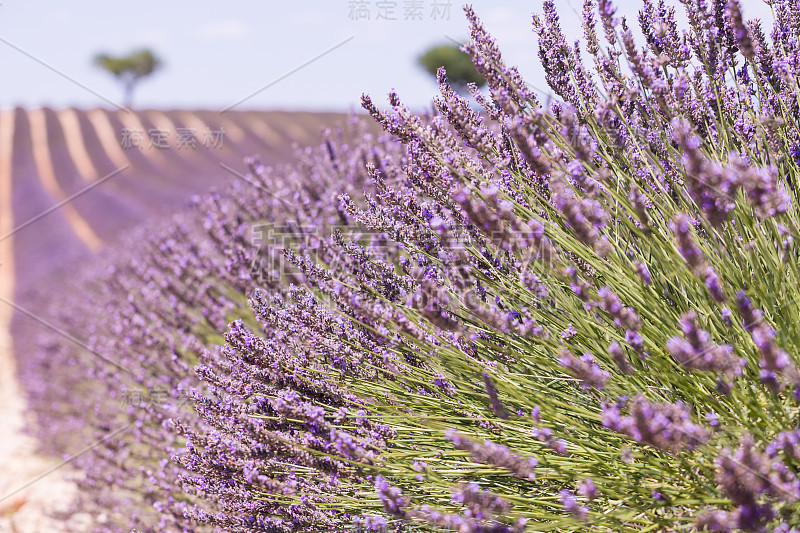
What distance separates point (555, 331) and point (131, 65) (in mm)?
47445

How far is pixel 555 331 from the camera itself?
5.75 ft

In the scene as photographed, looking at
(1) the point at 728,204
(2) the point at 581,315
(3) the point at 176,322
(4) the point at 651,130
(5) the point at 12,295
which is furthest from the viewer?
(5) the point at 12,295

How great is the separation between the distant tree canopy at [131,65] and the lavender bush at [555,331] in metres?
45.2

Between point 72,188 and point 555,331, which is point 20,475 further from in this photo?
point 72,188

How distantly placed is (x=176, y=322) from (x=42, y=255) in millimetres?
11102

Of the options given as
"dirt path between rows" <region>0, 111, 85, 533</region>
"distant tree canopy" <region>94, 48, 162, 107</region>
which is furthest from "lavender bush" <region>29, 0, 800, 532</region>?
"distant tree canopy" <region>94, 48, 162, 107</region>

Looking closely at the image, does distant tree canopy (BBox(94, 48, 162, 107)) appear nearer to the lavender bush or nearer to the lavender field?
the lavender field

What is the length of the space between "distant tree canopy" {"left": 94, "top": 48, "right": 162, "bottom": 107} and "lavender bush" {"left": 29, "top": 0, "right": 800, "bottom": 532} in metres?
45.2

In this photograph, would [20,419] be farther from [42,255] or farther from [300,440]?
[42,255]

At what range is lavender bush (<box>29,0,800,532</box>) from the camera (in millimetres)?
1297

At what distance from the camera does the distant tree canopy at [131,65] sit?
140ft

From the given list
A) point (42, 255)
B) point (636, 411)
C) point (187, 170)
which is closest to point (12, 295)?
point (42, 255)

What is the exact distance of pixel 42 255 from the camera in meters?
Result: 12.6

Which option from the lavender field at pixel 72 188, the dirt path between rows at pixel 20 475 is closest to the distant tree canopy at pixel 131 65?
the lavender field at pixel 72 188
